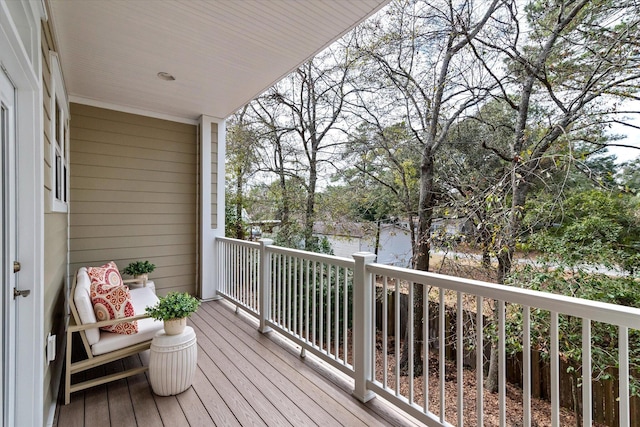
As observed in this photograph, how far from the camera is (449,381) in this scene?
4.66 m

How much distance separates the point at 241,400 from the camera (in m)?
2.22

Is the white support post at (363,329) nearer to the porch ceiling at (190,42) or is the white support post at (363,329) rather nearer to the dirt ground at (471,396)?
the dirt ground at (471,396)

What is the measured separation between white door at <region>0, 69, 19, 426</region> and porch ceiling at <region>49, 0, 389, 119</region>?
1.27 meters

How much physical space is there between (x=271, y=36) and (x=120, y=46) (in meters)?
1.40

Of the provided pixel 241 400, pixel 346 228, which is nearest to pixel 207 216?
pixel 241 400

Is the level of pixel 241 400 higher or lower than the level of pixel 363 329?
lower

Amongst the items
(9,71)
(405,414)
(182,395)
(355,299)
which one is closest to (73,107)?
(9,71)

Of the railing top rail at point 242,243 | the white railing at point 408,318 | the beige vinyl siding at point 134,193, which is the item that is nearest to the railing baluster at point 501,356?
the white railing at point 408,318

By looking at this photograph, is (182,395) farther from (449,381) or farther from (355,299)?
(449,381)

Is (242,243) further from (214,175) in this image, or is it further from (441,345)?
(441,345)

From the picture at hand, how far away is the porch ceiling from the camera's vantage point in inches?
89.7

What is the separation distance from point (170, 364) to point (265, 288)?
1.31 meters

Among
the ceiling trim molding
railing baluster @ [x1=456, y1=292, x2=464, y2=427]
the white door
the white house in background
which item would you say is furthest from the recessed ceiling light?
the white house in background

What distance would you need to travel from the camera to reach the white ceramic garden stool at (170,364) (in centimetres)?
222
